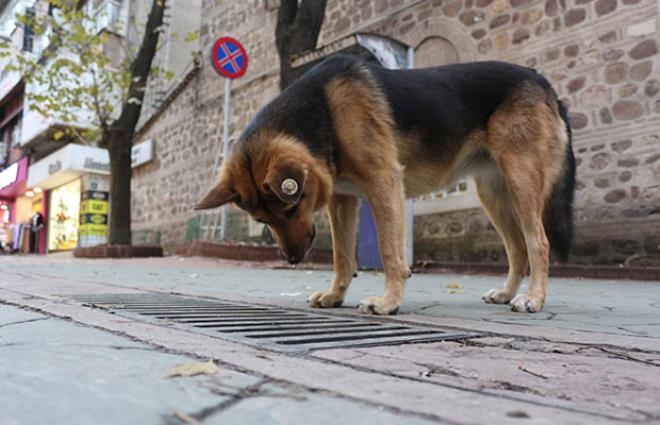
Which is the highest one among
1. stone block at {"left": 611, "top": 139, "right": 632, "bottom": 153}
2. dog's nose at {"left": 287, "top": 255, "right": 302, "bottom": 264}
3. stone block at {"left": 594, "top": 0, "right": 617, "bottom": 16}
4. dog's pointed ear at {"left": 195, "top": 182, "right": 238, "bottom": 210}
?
stone block at {"left": 594, "top": 0, "right": 617, "bottom": 16}

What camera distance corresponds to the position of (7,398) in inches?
37.1

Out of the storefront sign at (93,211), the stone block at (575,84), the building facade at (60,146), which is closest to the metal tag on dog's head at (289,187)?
the stone block at (575,84)

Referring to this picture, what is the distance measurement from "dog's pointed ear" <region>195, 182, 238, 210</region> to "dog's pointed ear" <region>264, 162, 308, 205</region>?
331mm

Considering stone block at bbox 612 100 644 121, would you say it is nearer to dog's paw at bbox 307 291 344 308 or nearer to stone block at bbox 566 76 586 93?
stone block at bbox 566 76 586 93

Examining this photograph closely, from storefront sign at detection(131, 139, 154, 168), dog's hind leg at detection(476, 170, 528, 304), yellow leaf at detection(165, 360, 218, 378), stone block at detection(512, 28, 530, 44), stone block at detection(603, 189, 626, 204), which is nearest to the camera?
yellow leaf at detection(165, 360, 218, 378)

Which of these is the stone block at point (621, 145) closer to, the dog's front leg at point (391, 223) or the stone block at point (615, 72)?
the stone block at point (615, 72)

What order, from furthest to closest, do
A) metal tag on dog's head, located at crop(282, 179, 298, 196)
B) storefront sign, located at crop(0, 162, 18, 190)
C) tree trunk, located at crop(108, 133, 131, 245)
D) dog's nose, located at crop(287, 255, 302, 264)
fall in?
storefront sign, located at crop(0, 162, 18, 190) → tree trunk, located at crop(108, 133, 131, 245) → dog's nose, located at crop(287, 255, 302, 264) → metal tag on dog's head, located at crop(282, 179, 298, 196)

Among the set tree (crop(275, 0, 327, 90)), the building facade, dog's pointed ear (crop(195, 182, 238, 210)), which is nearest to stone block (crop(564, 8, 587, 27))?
tree (crop(275, 0, 327, 90))

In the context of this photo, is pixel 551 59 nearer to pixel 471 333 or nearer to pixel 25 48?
pixel 471 333

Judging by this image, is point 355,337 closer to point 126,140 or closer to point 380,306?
point 380,306

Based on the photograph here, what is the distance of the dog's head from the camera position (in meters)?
2.83

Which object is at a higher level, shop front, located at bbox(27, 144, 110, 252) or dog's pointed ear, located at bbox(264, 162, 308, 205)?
shop front, located at bbox(27, 144, 110, 252)

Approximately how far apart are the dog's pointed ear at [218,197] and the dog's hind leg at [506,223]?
182 cm

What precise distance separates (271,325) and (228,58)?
9968 mm
